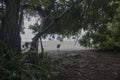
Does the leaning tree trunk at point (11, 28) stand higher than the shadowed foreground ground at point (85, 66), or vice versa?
the leaning tree trunk at point (11, 28)

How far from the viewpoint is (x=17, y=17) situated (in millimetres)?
5754

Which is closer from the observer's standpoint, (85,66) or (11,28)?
(11,28)

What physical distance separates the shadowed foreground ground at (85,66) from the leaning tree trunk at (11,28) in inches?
38.8

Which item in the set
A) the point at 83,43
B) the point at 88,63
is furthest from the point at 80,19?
the point at 83,43

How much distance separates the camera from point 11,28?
5598 mm

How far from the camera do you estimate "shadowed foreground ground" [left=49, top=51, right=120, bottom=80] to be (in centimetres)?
548

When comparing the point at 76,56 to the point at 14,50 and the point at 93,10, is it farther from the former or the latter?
the point at 14,50

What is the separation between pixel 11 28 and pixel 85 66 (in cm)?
194

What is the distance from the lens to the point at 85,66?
6113mm

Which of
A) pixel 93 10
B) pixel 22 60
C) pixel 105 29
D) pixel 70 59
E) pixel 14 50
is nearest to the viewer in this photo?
pixel 22 60

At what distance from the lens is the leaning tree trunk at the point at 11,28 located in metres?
5.53

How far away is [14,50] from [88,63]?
1.89 meters

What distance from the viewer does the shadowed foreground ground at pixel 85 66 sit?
18.0ft

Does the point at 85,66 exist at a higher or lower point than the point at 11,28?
lower
